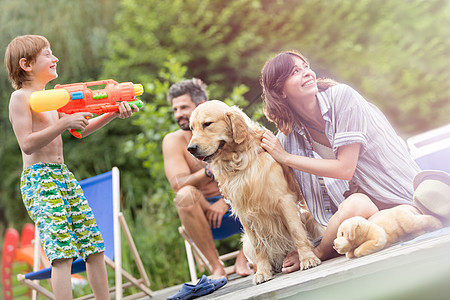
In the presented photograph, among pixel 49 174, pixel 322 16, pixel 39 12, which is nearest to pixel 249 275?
pixel 49 174

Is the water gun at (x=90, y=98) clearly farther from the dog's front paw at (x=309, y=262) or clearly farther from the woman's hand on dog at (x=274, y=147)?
the dog's front paw at (x=309, y=262)

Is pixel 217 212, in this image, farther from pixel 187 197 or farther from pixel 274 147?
pixel 274 147

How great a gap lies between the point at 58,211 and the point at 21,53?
0.74m

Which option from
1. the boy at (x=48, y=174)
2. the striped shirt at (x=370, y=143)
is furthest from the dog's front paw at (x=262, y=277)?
the boy at (x=48, y=174)

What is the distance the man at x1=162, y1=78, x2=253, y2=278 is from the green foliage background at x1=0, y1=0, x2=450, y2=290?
6.59ft

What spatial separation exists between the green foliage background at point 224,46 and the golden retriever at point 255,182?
3.10 meters

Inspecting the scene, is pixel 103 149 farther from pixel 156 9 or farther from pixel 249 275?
pixel 249 275

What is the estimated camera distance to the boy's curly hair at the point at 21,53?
2271 mm

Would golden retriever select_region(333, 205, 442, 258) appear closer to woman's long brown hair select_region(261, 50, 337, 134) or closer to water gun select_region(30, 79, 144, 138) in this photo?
woman's long brown hair select_region(261, 50, 337, 134)

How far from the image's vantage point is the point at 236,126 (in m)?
2.21

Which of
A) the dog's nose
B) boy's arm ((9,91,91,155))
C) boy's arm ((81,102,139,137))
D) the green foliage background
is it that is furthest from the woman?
the green foliage background

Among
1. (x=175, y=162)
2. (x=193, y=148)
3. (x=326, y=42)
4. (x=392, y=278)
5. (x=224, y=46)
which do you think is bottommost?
(x=392, y=278)

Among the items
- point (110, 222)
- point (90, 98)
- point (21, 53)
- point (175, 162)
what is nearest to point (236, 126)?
point (90, 98)

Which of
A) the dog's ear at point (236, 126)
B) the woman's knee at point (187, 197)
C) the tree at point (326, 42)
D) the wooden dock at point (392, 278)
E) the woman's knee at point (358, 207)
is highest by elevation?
the tree at point (326, 42)
